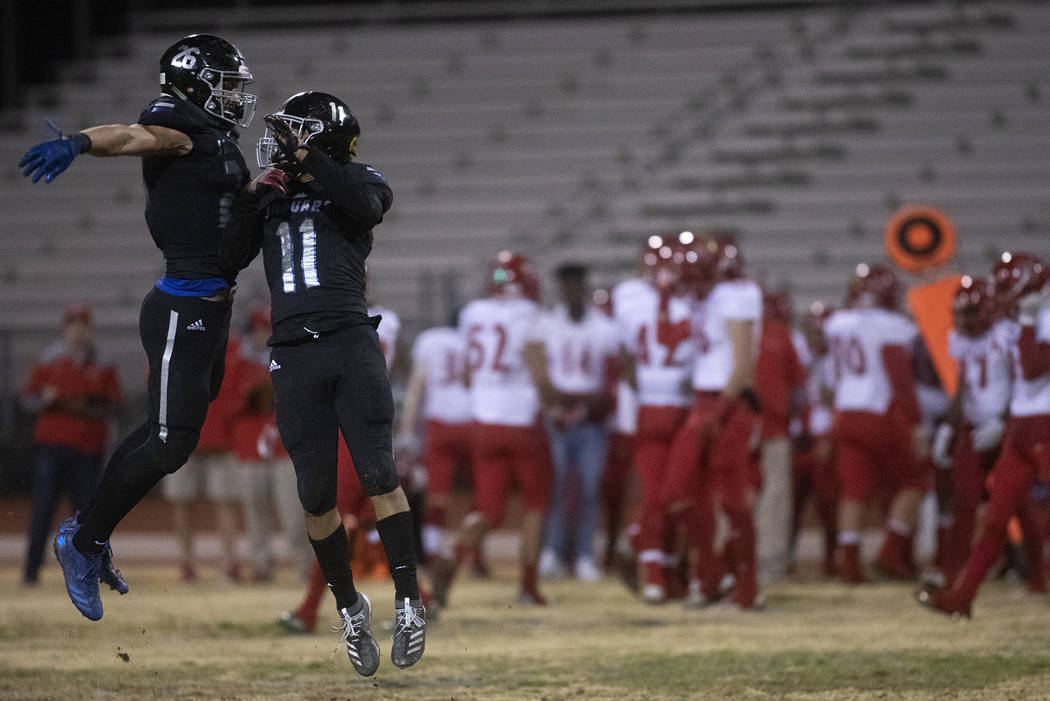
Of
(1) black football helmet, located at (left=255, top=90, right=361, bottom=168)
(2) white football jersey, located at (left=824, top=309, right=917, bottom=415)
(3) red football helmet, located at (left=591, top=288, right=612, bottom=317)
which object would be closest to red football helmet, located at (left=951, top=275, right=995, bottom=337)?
(2) white football jersey, located at (left=824, top=309, right=917, bottom=415)

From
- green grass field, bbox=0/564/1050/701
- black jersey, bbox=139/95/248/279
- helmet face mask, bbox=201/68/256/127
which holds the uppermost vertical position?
helmet face mask, bbox=201/68/256/127

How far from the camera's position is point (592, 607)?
9508mm

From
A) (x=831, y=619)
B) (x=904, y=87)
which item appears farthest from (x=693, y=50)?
(x=831, y=619)

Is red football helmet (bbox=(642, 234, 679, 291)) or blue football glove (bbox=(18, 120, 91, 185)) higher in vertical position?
blue football glove (bbox=(18, 120, 91, 185))

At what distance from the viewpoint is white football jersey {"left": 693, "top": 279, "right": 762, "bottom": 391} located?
877 centimetres

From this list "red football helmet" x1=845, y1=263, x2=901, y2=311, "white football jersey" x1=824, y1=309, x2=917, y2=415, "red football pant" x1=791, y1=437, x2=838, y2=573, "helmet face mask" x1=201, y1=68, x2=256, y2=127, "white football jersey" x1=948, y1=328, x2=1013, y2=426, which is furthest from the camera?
"red football pant" x1=791, y1=437, x2=838, y2=573

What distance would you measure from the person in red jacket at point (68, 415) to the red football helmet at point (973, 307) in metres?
6.82

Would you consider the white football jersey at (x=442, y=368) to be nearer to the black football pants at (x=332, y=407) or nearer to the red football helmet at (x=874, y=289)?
the red football helmet at (x=874, y=289)

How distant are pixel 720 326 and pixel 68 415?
18.8 ft

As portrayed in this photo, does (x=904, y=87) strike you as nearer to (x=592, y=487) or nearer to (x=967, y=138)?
(x=967, y=138)

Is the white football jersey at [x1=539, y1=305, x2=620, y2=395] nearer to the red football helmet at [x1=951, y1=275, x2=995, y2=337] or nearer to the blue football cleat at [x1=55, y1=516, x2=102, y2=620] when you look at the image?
the red football helmet at [x1=951, y1=275, x2=995, y2=337]

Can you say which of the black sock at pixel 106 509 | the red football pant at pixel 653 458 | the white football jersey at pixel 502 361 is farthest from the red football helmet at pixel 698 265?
the black sock at pixel 106 509

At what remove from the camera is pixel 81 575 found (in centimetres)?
A: 587

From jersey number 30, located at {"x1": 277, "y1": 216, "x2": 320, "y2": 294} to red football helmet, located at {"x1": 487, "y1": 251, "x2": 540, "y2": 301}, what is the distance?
4.24 m
